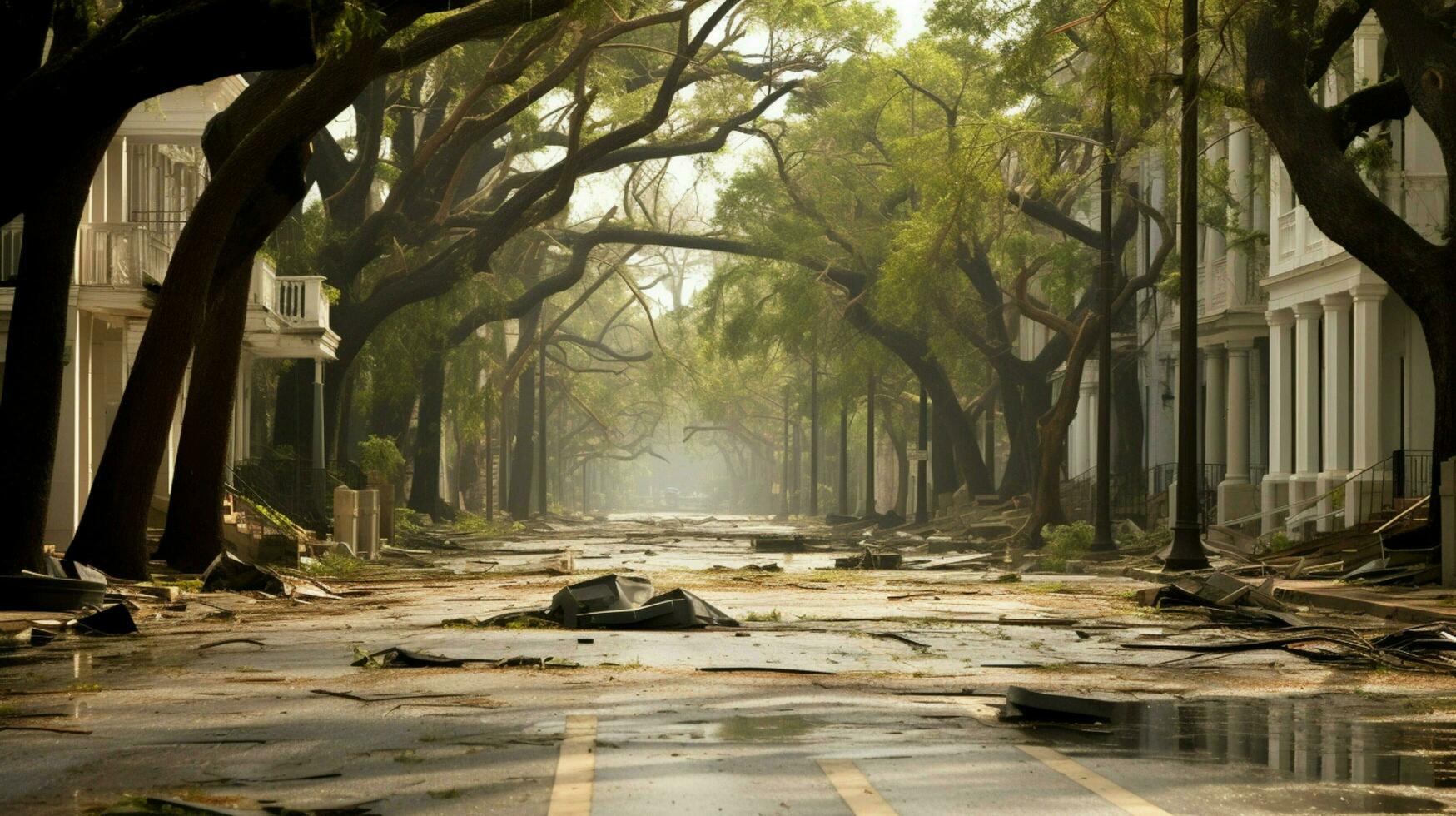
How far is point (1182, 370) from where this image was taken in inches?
1073

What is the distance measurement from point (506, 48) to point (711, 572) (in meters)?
9.63

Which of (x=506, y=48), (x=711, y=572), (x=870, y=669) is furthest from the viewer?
(x=506, y=48)

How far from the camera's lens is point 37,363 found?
63.9ft

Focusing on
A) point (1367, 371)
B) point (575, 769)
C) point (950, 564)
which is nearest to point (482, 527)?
point (950, 564)

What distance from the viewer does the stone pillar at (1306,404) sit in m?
35.8

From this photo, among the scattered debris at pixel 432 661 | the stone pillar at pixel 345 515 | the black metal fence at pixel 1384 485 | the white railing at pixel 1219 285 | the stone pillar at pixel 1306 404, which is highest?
the white railing at pixel 1219 285

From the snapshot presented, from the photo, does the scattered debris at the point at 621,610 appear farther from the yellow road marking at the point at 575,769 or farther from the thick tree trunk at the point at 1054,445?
the thick tree trunk at the point at 1054,445

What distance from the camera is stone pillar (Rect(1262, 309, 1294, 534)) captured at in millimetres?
37812

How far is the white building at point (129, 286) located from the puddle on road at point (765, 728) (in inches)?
726

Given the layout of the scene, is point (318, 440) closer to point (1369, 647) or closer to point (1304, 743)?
point (1369, 647)

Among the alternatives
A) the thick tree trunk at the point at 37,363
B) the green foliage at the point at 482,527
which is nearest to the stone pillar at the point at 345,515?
the thick tree trunk at the point at 37,363

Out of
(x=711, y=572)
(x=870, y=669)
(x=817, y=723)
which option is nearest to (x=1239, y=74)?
(x=711, y=572)

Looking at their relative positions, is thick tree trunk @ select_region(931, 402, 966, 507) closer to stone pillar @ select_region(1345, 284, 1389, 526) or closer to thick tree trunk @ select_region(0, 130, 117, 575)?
stone pillar @ select_region(1345, 284, 1389, 526)

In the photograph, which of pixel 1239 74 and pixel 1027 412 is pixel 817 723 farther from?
pixel 1027 412
